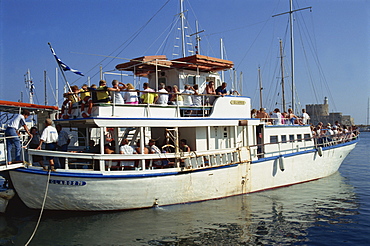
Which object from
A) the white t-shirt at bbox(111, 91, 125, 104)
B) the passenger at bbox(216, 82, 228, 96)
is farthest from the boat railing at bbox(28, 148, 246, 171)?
the passenger at bbox(216, 82, 228, 96)

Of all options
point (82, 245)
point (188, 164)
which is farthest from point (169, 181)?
point (82, 245)

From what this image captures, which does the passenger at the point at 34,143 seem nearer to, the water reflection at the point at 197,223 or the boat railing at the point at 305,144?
the water reflection at the point at 197,223

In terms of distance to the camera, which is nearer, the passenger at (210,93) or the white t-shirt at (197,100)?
the white t-shirt at (197,100)

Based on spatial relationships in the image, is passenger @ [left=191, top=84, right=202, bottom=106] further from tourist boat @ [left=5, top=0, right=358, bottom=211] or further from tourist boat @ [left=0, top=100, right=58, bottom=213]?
tourist boat @ [left=0, top=100, right=58, bottom=213]

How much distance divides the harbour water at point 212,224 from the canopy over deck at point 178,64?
5192 millimetres

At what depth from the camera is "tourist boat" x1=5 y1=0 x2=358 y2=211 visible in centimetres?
1065

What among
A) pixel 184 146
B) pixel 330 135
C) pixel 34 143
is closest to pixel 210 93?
pixel 184 146

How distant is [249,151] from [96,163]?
578 cm

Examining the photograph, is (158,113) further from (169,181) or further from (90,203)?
(90,203)

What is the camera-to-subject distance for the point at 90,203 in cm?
1084

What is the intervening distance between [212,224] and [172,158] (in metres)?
2.70

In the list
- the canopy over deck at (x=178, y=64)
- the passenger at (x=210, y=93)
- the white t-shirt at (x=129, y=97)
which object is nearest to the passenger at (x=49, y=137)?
the white t-shirt at (x=129, y=97)

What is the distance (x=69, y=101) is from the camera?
12.4 meters

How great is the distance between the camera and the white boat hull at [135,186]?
1051 cm
